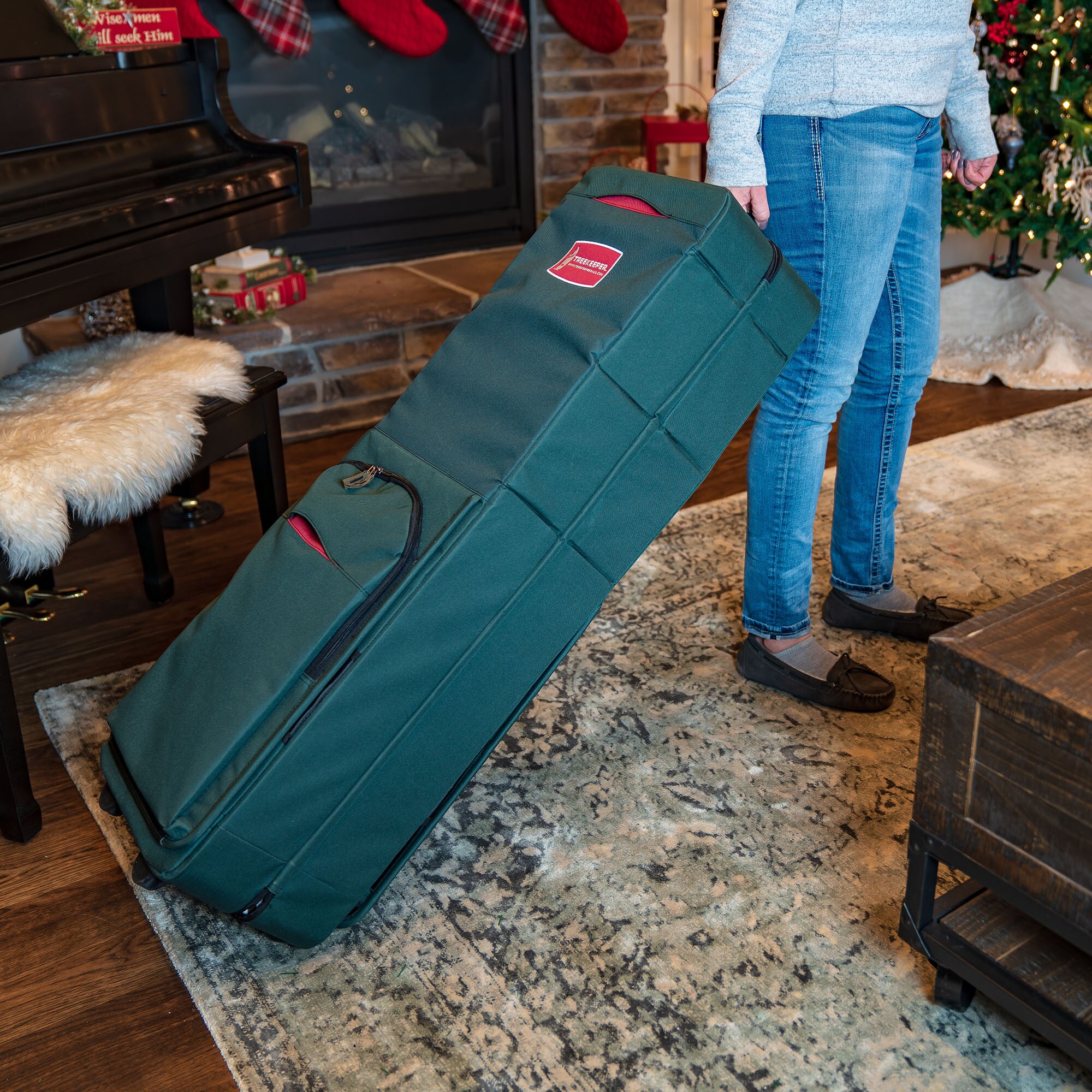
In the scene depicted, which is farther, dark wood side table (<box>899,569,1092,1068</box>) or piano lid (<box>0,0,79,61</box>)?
piano lid (<box>0,0,79,61</box>)

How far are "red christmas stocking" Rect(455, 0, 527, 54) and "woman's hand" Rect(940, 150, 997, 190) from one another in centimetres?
186

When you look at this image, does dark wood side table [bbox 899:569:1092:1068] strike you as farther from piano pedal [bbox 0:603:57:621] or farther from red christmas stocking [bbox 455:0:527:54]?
red christmas stocking [bbox 455:0:527:54]

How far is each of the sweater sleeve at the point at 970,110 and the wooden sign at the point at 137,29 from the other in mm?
1362

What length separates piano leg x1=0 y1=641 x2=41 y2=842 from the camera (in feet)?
4.30

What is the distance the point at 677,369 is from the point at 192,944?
0.81 meters

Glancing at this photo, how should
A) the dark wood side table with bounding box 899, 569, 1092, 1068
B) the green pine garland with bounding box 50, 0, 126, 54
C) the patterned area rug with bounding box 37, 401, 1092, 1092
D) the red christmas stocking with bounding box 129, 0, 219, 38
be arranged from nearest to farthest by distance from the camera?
the dark wood side table with bounding box 899, 569, 1092, 1068 < the patterned area rug with bounding box 37, 401, 1092, 1092 < the green pine garland with bounding box 50, 0, 126, 54 < the red christmas stocking with bounding box 129, 0, 219, 38

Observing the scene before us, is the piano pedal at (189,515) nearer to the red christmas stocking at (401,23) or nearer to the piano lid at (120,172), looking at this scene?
the piano lid at (120,172)

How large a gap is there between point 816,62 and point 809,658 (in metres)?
0.77

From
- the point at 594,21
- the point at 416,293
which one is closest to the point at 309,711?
the point at 416,293

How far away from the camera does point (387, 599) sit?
42.2 inches

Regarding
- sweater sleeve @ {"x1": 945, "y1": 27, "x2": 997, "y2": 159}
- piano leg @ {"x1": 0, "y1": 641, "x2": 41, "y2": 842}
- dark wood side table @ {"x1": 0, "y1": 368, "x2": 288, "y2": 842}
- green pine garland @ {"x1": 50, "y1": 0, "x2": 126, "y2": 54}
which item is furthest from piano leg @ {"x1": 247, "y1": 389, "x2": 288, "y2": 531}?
sweater sleeve @ {"x1": 945, "y1": 27, "x2": 997, "y2": 159}

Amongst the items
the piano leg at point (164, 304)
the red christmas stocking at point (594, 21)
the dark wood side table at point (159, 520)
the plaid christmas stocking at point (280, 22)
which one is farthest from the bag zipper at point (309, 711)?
the red christmas stocking at point (594, 21)

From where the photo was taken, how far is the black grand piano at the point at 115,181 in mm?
1511

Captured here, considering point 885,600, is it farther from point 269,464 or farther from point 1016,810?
point 269,464
